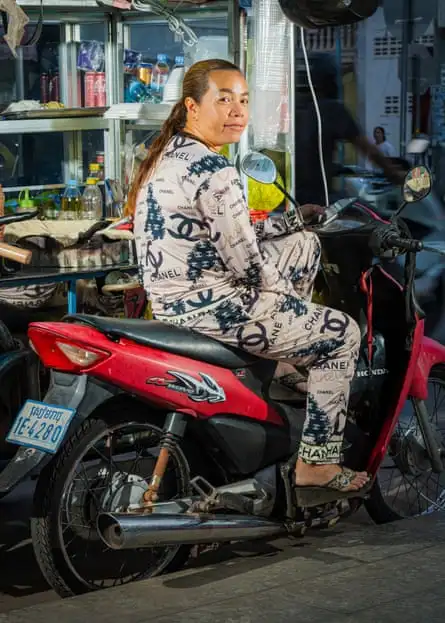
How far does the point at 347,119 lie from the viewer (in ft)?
28.1

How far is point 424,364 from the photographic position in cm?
525

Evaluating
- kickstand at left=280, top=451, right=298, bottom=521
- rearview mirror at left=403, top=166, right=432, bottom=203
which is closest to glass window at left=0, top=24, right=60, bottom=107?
rearview mirror at left=403, top=166, right=432, bottom=203

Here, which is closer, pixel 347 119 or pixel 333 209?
pixel 333 209

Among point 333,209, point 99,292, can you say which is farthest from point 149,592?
point 99,292

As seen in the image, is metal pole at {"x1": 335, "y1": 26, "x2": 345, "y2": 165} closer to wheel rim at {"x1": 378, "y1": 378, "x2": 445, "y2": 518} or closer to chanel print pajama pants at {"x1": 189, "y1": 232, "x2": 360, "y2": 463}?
wheel rim at {"x1": 378, "y1": 378, "x2": 445, "y2": 518}

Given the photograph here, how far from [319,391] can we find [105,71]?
10.9ft

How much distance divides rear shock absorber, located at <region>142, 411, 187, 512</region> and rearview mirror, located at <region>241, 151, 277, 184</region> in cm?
94

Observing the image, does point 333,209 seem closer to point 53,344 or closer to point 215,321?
point 215,321

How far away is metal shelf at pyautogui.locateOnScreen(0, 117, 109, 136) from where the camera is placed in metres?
6.76

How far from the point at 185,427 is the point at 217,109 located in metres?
1.15

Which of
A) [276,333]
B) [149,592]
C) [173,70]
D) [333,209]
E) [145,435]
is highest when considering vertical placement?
[173,70]

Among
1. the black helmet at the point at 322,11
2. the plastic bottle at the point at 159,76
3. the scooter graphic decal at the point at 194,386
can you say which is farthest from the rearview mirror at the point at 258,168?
the plastic bottle at the point at 159,76

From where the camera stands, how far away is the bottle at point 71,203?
6824 mm

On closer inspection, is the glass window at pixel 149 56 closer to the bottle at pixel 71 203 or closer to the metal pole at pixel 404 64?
the bottle at pixel 71 203
